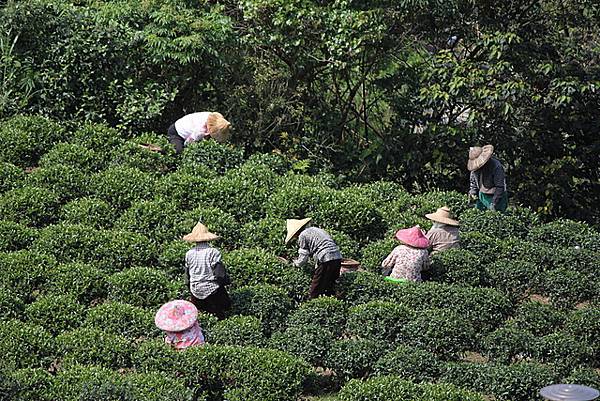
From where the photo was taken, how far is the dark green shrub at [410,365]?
32.8ft

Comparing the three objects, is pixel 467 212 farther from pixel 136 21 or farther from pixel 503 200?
pixel 136 21

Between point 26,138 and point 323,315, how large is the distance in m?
5.94

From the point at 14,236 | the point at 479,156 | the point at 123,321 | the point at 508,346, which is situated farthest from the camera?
the point at 479,156

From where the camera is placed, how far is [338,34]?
15859 millimetres

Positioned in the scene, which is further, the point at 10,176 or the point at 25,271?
the point at 10,176

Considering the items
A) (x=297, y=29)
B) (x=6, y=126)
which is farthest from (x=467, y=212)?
(x=6, y=126)

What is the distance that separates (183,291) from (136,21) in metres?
6.43

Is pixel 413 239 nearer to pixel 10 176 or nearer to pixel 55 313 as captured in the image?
pixel 55 313

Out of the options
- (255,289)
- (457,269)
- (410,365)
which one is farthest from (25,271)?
(457,269)

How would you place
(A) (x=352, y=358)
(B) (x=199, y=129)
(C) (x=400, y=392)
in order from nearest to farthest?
(C) (x=400, y=392)
(A) (x=352, y=358)
(B) (x=199, y=129)

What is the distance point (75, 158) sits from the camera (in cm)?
1448

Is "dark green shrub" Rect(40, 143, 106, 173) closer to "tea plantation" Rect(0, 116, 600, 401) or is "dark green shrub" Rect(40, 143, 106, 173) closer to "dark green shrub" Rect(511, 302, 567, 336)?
"tea plantation" Rect(0, 116, 600, 401)

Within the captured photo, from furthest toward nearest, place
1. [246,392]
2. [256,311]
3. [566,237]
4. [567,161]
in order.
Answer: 1. [567,161]
2. [566,237]
3. [256,311]
4. [246,392]

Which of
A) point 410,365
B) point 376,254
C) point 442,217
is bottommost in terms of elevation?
point 376,254
